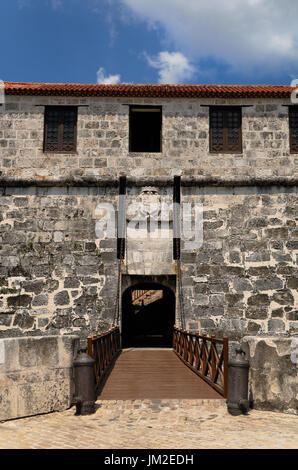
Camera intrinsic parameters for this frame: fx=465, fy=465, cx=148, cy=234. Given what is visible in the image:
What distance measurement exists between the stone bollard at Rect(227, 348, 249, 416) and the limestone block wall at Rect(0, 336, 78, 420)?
2202mm

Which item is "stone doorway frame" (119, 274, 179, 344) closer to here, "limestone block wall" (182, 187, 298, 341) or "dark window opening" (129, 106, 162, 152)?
"limestone block wall" (182, 187, 298, 341)

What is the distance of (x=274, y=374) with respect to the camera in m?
6.24

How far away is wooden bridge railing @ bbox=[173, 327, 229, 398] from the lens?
7.06 meters

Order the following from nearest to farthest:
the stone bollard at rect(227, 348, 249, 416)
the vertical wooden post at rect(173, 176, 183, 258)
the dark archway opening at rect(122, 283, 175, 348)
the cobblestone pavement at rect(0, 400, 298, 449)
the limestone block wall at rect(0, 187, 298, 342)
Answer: the cobblestone pavement at rect(0, 400, 298, 449) → the stone bollard at rect(227, 348, 249, 416) → the limestone block wall at rect(0, 187, 298, 342) → the vertical wooden post at rect(173, 176, 183, 258) → the dark archway opening at rect(122, 283, 175, 348)

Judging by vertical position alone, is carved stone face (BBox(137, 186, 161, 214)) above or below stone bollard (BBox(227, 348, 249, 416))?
above

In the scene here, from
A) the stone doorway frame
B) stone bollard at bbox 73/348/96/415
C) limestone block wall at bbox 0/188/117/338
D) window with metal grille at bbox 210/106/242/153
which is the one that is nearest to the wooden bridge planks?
stone bollard at bbox 73/348/96/415

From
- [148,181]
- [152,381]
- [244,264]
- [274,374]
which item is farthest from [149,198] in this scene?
[274,374]

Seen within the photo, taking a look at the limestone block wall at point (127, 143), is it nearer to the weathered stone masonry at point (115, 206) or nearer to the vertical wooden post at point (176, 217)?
the weathered stone masonry at point (115, 206)

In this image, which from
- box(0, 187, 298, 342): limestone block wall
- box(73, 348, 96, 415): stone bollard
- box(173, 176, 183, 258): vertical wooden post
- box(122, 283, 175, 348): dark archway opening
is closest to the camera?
box(73, 348, 96, 415): stone bollard

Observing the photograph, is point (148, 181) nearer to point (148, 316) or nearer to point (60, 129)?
point (60, 129)

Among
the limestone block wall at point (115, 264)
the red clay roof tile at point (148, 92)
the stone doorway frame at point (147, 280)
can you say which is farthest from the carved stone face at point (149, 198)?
the red clay roof tile at point (148, 92)

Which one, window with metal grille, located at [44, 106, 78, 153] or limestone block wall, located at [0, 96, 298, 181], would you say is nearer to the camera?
limestone block wall, located at [0, 96, 298, 181]

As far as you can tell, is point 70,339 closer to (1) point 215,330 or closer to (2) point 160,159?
(1) point 215,330

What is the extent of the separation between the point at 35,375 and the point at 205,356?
10.1ft
